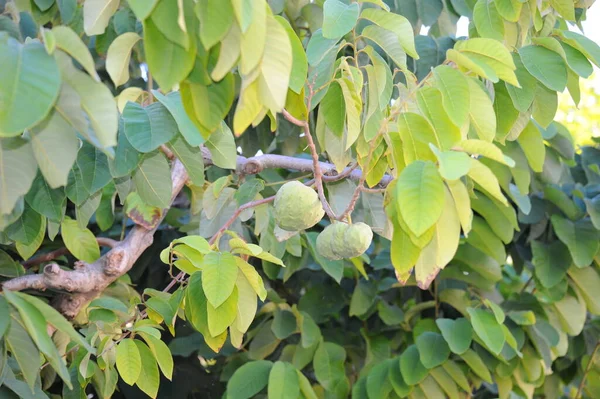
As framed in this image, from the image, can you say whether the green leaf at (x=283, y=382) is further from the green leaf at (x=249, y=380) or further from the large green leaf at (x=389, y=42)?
the large green leaf at (x=389, y=42)

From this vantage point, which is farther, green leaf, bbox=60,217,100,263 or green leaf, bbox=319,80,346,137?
green leaf, bbox=60,217,100,263

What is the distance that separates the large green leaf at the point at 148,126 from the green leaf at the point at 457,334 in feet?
3.71

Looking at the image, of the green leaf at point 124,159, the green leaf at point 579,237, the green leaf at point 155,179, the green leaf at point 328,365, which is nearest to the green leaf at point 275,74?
the green leaf at point 124,159

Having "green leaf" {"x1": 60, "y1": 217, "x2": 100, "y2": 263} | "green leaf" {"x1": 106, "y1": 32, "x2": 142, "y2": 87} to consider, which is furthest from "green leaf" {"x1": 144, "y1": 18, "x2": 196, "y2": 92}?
"green leaf" {"x1": 60, "y1": 217, "x2": 100, "y2": 263}

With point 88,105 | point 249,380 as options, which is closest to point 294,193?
point 88,105

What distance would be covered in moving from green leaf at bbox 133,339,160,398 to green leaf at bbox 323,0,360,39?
74cm

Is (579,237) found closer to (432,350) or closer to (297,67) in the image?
(432,350)

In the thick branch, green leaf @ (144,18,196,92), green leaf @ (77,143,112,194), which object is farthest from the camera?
the thick branch

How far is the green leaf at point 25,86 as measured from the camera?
79 centimetres

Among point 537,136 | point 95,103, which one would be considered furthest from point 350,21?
point 537,136

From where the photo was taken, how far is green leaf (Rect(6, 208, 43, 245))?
147 cm

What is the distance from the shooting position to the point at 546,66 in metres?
1.41

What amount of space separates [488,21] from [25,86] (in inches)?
39.5

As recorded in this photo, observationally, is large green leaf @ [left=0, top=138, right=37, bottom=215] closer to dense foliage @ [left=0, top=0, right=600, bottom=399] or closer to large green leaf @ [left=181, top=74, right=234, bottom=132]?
dense foliage @ [left=0, top=0, right=600, bottom=399]
